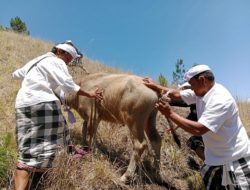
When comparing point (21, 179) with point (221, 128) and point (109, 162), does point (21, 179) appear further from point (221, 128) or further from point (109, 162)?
point (221, 128)

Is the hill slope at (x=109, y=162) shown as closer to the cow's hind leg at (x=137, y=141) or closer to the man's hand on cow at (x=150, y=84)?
the cow's hind leg at (x=137, y=141)

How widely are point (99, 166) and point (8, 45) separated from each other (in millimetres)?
9404

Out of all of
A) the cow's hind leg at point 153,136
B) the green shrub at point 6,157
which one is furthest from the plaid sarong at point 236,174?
the green shrub at point 6,157

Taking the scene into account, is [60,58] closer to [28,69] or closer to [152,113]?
[28,69]

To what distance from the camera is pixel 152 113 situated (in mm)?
7676

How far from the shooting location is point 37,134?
559cm

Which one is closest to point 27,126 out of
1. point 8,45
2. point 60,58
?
point 60,58

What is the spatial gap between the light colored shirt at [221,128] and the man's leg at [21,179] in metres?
2.58

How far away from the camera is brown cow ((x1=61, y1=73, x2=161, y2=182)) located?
275 inches

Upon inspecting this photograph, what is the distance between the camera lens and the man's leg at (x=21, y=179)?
17.5ft

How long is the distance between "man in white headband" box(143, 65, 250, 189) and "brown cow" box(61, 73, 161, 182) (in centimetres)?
197

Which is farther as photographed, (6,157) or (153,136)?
(153,136)

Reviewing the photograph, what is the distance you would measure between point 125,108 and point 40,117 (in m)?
2.01

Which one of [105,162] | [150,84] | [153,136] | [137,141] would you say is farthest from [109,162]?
[150,84]
